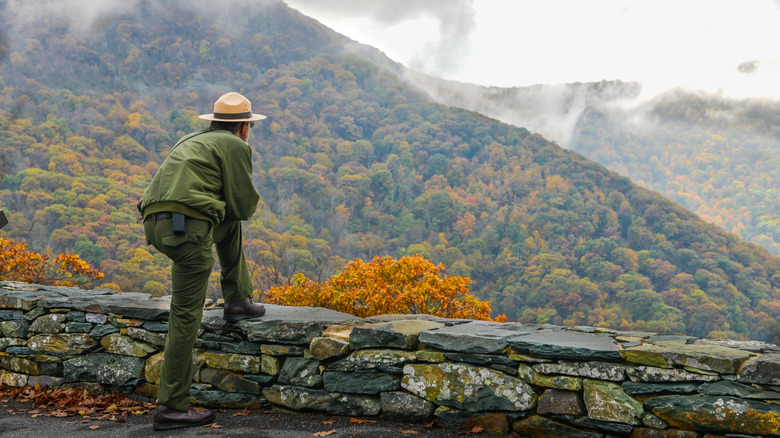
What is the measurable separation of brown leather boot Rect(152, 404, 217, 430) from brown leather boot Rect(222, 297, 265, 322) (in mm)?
728

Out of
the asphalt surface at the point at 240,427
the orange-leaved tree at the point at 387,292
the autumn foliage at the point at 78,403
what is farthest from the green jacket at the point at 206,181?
the orange-leaved tree at the point at 387,292

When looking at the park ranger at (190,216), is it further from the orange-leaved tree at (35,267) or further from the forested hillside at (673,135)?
the forested hillside at (673,135)

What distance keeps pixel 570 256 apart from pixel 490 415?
51.4 m

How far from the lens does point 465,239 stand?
179ft

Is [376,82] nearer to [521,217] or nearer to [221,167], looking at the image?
[521,217]

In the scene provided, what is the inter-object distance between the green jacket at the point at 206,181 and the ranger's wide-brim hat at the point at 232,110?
0.41 feet

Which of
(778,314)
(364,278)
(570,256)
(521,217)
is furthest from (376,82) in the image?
(364,278)

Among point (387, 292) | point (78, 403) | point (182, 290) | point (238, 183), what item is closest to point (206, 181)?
point (238, 183)

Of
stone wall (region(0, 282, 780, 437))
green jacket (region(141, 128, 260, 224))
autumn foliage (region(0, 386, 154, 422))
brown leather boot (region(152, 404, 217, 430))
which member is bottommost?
autumn foliage (region(0, 386, 154, 422))

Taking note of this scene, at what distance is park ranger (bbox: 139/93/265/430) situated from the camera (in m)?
3.47

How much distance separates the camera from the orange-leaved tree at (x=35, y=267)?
8.99 meters

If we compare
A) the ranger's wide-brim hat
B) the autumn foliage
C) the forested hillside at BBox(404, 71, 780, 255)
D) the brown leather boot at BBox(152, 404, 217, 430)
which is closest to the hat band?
the ranger's wide-brim hat

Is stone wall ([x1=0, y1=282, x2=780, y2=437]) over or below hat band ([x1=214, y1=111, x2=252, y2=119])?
below

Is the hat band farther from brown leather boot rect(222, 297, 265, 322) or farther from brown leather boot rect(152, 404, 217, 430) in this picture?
brown leather boot rect(152, 404, 217, 430)
